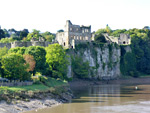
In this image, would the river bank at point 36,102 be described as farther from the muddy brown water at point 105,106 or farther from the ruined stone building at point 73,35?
the ruined stone building at point 73,35

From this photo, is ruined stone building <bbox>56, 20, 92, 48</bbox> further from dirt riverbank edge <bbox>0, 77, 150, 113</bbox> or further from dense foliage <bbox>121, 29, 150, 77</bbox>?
dirt riverbank edge <bbox>0, 77, 150, 113</bbox>

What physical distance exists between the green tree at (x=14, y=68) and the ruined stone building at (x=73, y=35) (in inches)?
1465

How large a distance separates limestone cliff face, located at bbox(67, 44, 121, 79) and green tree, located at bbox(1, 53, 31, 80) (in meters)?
33.4

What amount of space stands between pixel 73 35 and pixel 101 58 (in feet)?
33.0

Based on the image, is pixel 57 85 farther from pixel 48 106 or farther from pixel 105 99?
pixel 48 106

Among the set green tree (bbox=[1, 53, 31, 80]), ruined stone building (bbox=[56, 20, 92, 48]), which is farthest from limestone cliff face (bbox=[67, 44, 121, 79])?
green tree (bbox=[1, 53, 31, 80])

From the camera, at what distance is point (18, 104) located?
4112 centimetres

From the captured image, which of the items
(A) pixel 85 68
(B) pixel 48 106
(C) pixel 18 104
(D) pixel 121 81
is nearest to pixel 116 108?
(B) pixel 48 106

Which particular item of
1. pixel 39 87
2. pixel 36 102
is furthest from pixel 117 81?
pixel 36 102

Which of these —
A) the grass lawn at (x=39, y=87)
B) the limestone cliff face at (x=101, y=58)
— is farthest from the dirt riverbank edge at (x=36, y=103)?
the limestone cliff face at (x=101, y=58)

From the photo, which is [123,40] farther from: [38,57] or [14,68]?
[14,68]

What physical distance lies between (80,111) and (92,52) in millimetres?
51678

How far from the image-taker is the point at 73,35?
92812 millimetres

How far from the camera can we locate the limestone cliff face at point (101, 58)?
89.4m
